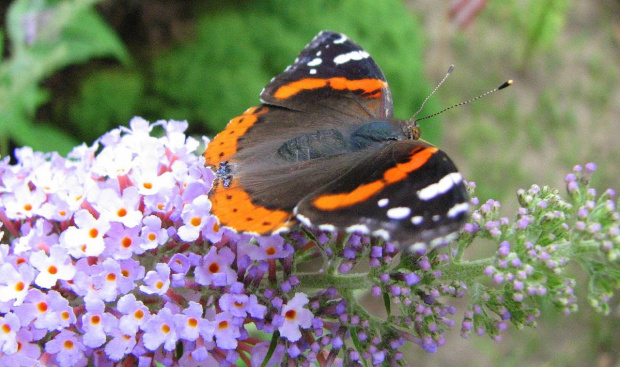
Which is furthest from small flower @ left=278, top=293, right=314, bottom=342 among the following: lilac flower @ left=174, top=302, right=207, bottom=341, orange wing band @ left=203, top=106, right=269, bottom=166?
orange wing band @ left=203, top=106, right=269, bottom=166

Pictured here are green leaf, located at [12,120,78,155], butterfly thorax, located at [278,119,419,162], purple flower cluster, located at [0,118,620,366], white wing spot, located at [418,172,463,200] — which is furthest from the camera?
green leaf, located at [12,120,78,155]

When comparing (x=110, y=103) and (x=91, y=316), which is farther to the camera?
(x=110, y=103)

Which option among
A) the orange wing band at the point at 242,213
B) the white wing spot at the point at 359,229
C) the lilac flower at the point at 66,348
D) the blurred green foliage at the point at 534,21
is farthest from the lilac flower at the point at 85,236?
the blurred green foliage at the point at 534,21

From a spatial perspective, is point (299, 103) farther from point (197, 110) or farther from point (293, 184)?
point (197, 110)

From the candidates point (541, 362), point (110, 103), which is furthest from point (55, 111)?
point (541, 362)

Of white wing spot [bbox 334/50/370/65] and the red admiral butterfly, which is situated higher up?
white wing spot [bbox 334/50/370/65]

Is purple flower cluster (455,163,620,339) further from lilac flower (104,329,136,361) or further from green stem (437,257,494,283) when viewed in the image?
lilac flower (104,329,136,361)

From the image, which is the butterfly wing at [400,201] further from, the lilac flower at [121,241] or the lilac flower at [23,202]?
the lilac flower at [23,202]
